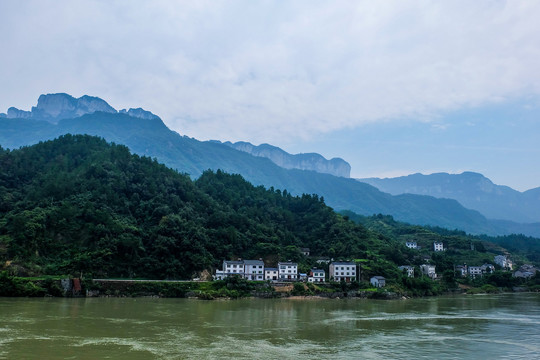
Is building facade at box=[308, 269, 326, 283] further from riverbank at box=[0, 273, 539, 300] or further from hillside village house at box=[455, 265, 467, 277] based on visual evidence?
hillside village house at box=[455, 265, 467, 277]

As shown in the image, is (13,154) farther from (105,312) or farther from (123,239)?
(105,312)

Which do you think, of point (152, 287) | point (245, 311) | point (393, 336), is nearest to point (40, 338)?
point (245, 311)

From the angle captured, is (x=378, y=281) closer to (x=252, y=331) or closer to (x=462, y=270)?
(x=462, y=270)

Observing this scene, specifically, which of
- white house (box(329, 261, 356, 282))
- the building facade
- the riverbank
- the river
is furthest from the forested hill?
the river

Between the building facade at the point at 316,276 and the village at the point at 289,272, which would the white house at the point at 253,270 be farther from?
the building facade at the point at 316,276

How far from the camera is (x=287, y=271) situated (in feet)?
199

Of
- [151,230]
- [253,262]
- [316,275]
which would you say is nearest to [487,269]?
[316,275]

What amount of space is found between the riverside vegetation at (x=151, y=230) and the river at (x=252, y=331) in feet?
27.8

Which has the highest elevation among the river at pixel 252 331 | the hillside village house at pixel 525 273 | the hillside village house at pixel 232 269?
the hillside village house at pixel 232 269

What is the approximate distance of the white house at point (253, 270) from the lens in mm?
59344

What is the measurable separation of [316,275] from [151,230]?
22910mm

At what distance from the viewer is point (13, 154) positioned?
7575cm

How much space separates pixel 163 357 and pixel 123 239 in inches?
1376

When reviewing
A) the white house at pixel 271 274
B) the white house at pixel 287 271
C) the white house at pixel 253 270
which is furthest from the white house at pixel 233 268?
the white house at pixel 287 271
